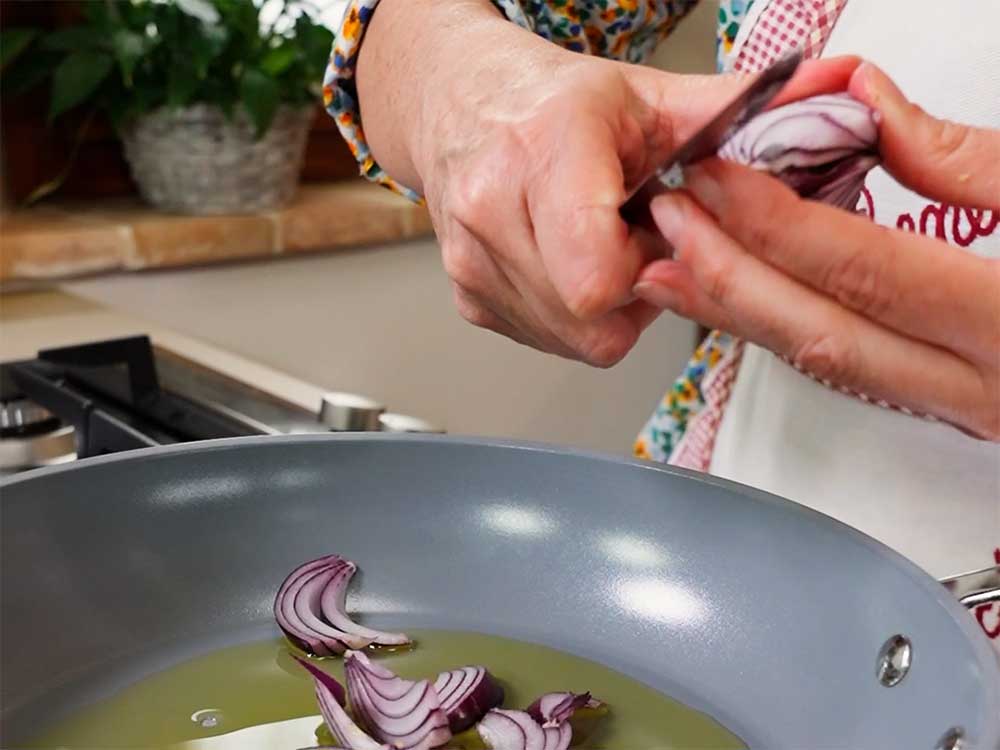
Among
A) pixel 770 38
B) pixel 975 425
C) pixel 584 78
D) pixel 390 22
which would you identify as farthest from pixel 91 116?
pixel 975 425

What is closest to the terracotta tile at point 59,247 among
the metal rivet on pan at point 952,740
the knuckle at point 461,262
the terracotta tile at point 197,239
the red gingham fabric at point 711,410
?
the terracotta tile at point 197,239

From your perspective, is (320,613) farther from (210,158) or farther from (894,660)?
(210,158)

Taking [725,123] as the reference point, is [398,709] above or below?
below

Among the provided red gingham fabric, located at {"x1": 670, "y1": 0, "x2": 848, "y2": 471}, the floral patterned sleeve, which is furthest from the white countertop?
red gingham fabric, located at {"x1": 670, "y1": 0, "x2": 848, "y2": 471}

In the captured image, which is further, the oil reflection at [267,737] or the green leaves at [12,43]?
the green leaves at [12,43]

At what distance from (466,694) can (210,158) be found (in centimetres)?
94

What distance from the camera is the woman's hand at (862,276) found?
32 cm

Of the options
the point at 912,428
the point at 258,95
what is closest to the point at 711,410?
the point at 912,428

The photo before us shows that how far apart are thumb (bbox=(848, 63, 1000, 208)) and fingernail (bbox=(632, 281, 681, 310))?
0.22ft

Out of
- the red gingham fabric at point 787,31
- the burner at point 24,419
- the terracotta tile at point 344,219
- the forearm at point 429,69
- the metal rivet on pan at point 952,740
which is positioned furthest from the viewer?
the terracotta tile at point 344,219

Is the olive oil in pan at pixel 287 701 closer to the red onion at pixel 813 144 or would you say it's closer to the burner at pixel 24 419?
the red onion at pixel 813 144

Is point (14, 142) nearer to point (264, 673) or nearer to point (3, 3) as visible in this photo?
point (3, 3)

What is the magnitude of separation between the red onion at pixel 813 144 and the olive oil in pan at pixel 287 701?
16 centimetres

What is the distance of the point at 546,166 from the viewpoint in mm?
379
